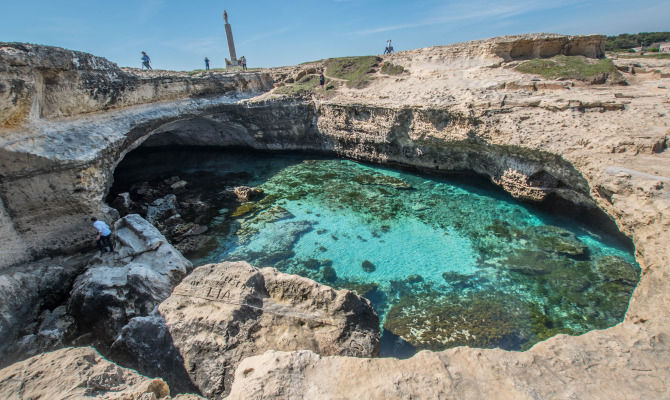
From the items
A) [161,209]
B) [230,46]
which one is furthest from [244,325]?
[230,46]

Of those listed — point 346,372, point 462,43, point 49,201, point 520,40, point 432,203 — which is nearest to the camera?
point 346,372

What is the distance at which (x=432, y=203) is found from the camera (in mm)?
14344

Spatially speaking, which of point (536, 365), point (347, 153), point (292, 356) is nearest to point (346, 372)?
point (292, 356)

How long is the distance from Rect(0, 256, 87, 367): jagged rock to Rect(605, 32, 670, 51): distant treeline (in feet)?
172

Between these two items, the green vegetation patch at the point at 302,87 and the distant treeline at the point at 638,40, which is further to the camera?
the distant treeline at the point at 638,40

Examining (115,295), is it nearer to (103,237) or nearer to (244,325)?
(103,237)

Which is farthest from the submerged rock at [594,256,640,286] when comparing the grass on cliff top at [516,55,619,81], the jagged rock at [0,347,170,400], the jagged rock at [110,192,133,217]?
the jagged rock at [110,192,133,217]

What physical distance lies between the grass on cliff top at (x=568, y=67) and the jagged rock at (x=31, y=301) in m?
20.9

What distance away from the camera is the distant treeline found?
3597 centimetres

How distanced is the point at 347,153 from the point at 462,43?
10.1 metres

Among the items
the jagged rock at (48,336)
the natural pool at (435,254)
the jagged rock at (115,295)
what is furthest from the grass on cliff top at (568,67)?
the jagged rock at (48,336)

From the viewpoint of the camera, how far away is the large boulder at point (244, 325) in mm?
5441

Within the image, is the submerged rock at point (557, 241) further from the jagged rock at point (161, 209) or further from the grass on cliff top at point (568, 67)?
the jagged rock at point (161, 209)

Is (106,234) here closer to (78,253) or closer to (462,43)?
(78,253)
